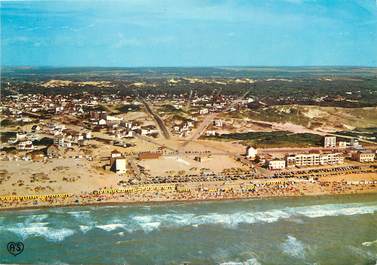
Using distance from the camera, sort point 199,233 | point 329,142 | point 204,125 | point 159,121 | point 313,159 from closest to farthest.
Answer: point 199,233
point 313,159
point 329,142
point 204,125
point 159,121

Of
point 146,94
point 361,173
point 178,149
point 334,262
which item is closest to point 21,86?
point 146,94

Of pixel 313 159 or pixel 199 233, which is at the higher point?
pixel 313 159

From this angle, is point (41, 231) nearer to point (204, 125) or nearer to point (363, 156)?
point (363, 156)

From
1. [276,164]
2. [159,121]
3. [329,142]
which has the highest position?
[159,121]

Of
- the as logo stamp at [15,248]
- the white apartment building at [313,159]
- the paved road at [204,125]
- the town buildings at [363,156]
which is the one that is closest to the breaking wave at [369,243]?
the white apartment building at [313,159]

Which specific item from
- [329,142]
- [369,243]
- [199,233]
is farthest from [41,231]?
[329,142]

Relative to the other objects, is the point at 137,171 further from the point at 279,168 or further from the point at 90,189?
the point at 279,168

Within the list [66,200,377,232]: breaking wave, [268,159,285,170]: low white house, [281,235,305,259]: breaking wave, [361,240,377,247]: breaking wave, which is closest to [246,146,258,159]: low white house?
[268,159,285,170]: low white house
